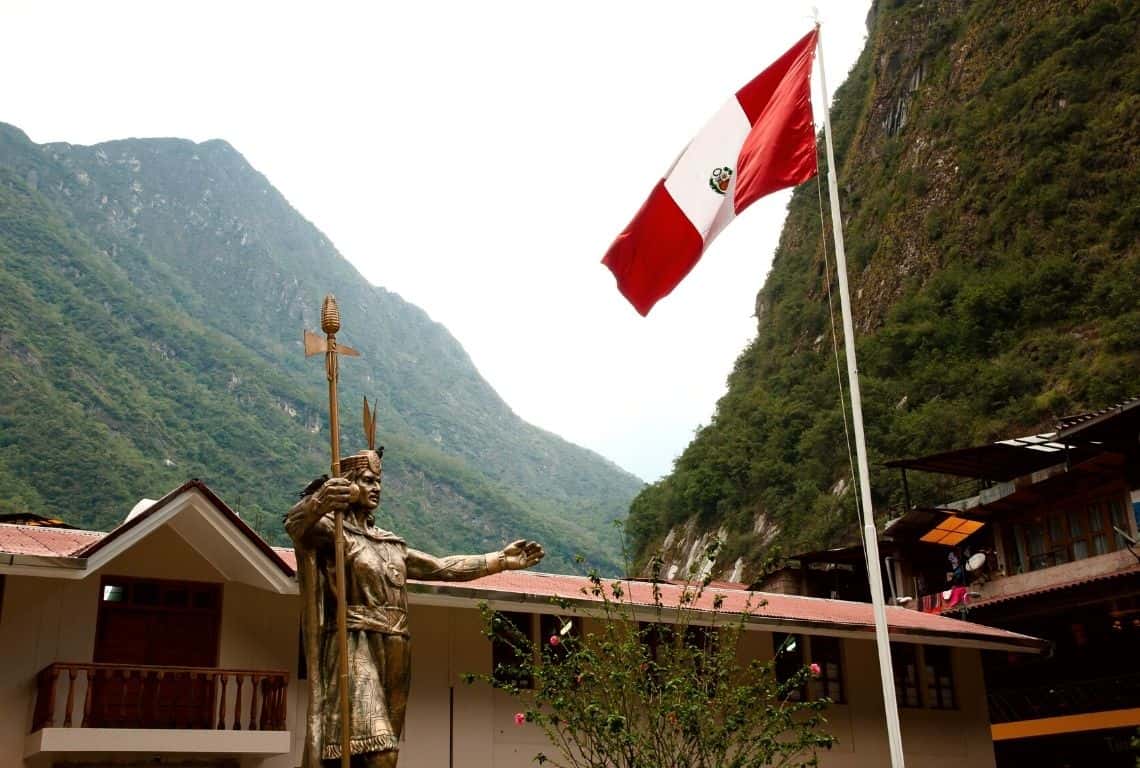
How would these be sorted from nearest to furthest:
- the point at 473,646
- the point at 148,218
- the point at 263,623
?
the point at 263,623
the point at 473,646
the point at 148,218

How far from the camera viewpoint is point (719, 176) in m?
12.4

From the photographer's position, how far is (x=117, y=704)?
14094 millimetres

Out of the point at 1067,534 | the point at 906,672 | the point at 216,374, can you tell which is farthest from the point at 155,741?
the point at 216,374

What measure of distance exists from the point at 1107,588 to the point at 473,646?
12.2m

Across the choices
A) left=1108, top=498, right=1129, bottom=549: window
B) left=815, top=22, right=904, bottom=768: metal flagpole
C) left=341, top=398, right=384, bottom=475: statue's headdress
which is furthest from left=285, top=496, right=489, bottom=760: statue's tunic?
left=1108, top=498, right=1129, bottom=549: window

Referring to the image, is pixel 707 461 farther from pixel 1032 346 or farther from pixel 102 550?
pixel 102 550

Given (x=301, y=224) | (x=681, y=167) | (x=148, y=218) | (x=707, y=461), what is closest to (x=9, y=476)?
(x=707, y=461)

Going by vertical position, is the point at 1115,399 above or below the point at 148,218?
below

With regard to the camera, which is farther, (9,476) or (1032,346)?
(9,476)

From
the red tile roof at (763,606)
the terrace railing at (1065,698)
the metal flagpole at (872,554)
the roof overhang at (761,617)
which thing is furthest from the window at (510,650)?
the terrace railing at (1065,698)

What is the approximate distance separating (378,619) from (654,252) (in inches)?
211

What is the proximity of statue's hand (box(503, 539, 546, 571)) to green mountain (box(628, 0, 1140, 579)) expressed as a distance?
2571 centimetres

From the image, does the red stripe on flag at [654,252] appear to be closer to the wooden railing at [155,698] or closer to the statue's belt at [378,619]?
the statue's belt at [378,619]

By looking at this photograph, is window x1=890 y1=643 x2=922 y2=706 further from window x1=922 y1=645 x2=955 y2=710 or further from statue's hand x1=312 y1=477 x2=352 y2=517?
statue's hand x1=312 y1=477 x2=352 y2=517
